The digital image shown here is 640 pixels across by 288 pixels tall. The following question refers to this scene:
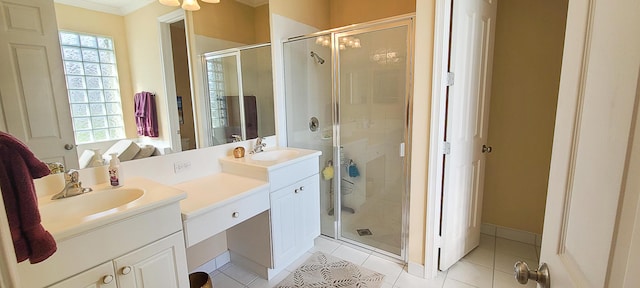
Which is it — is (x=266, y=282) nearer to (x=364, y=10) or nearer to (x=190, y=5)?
(x=190, y=5)

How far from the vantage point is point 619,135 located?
42cm

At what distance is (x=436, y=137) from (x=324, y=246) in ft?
4.73

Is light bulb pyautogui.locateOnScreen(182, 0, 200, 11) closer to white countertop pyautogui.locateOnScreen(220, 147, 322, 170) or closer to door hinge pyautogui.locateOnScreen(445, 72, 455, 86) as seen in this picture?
white countertop pyautogui.locateOnScreen(220, 147, 322, 170)

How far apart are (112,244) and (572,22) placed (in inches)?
65.1

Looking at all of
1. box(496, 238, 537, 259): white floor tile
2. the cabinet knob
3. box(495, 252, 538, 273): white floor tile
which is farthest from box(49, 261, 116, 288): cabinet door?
box(496, 238, 537, 259): white floor tile

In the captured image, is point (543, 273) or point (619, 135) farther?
point (543, 273)

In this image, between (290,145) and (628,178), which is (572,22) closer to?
(628,178)

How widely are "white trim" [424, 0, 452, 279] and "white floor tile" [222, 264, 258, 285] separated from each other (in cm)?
132

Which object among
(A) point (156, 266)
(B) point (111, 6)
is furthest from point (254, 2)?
(A) point (156, 266)

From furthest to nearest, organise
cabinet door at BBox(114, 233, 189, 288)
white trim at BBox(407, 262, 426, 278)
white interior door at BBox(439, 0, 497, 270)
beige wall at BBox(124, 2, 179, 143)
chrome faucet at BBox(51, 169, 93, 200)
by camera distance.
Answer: white trim at BBox(407, 262, 426, 278), white interior door at BBox(439, 0, 497, 270), beige wall at BBox(124, 2, 179, 143), chrome faucet at BBox(51, 169, 93, 200), cabinet door at BBox(114, 233, 189, 288)

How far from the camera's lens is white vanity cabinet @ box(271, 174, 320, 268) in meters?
2.02

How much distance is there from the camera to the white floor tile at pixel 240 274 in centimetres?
212

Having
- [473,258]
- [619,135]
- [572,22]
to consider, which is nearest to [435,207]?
[473,258]

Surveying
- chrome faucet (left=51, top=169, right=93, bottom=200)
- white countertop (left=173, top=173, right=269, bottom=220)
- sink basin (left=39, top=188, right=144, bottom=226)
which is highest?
chrome faucet (left=51, top=169, right=93, bottom=200)
